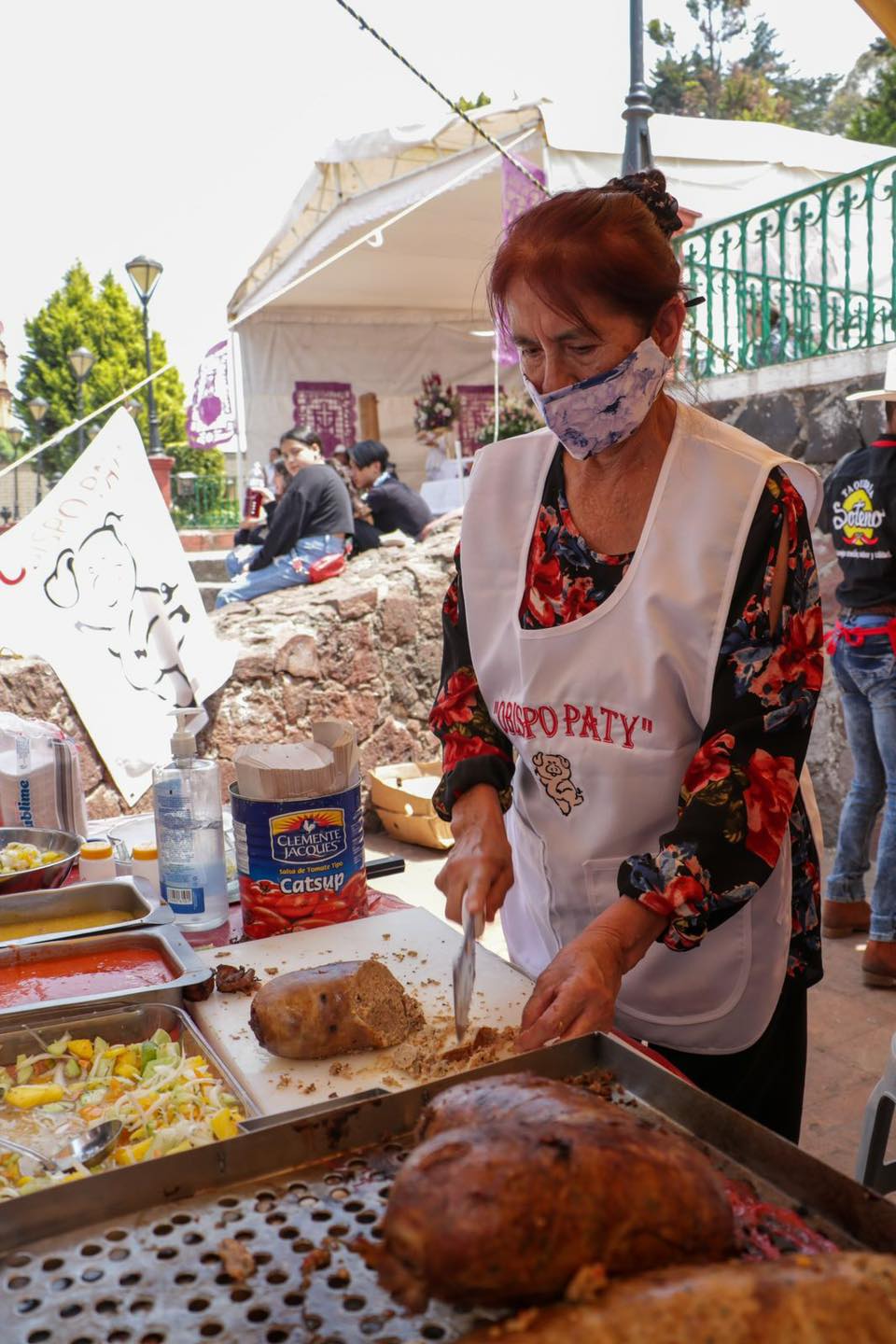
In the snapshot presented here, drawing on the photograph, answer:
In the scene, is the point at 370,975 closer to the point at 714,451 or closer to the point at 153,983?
the point at 153,983

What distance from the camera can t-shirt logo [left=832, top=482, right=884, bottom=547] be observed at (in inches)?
189

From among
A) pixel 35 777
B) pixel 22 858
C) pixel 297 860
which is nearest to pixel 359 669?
pixel 35 777

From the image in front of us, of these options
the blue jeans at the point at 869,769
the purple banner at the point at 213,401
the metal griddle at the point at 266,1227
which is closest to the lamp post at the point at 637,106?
the blue jeans at the point at 869,769

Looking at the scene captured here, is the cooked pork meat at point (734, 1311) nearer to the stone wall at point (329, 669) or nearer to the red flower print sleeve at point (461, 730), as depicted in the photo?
the red flower print sleeve at point (461, 730)

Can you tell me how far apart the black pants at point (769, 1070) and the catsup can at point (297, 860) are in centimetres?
62

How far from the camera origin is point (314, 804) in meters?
1.88

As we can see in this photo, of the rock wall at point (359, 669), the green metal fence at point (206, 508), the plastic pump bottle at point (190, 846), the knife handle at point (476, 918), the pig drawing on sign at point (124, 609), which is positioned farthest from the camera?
the green metal fence at point (206, 508)

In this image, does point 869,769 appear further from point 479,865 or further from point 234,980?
point 234,980

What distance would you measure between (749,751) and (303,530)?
19.8 ft

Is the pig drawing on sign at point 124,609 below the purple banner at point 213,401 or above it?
below

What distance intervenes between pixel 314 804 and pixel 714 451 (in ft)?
2.87

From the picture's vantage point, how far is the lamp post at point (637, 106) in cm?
531

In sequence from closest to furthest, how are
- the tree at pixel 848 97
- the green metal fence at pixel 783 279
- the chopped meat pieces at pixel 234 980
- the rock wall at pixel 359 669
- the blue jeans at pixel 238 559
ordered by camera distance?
the chopped meat pieces at pixel 234 980
the rock wall at pixel 359 669
the green metal fence at pixel 783 279
the blue jeans at pixel 238 559
the tree at pixel 848 97

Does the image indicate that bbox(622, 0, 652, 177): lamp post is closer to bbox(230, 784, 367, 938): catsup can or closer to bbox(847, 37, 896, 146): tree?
bbox(230, 784, 367, 938): catsup can
